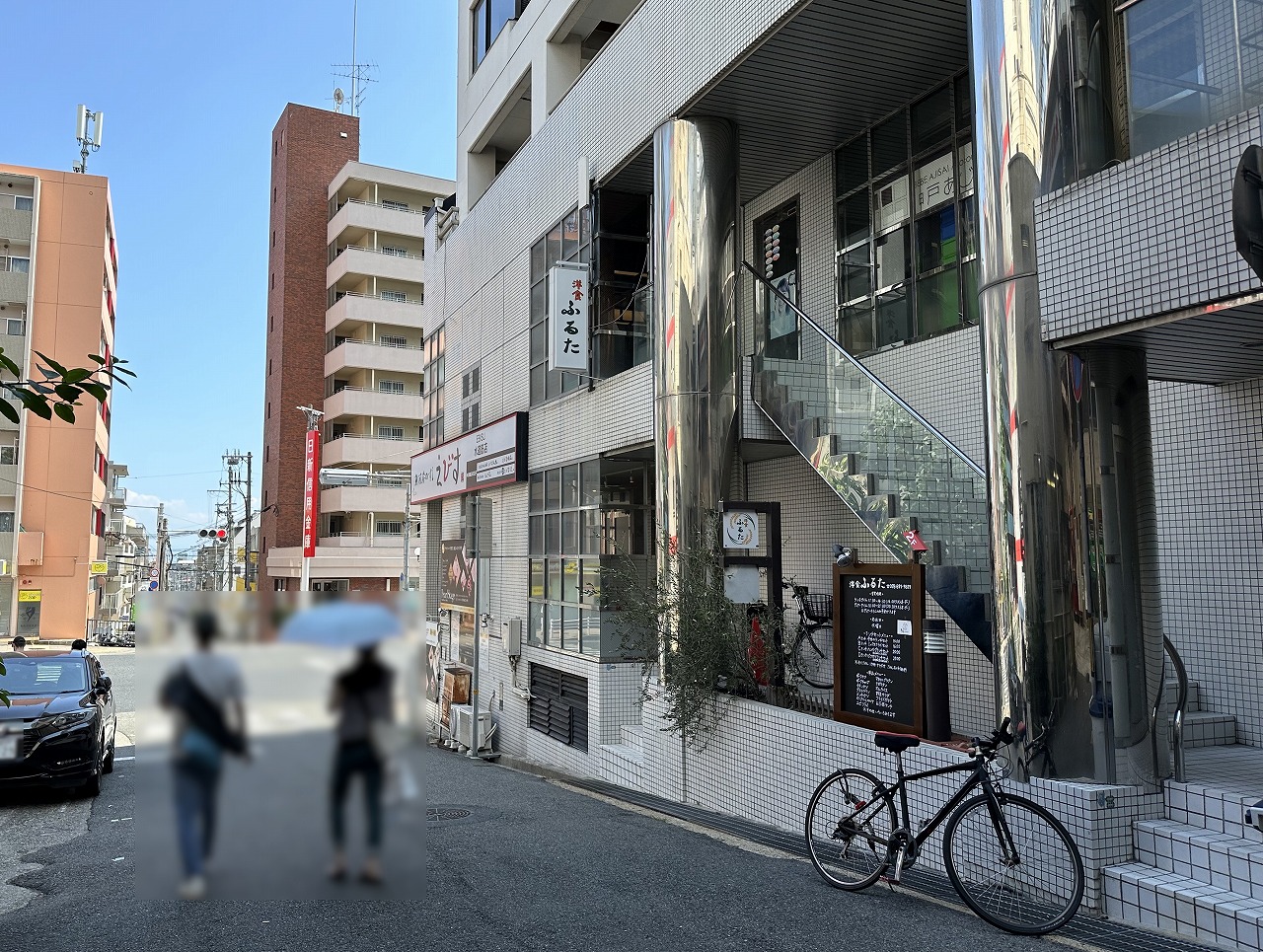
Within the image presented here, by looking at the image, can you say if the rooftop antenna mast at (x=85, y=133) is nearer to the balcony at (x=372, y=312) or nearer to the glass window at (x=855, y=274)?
the balcony at (x=372, y=312)

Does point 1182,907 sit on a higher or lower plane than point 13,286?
lower

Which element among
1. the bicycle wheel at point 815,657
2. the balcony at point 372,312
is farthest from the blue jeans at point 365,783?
the balcony at point 372,312

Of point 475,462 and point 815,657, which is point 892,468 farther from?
point 475,462

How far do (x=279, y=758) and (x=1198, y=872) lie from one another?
6421mm

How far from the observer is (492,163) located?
23.7 meters

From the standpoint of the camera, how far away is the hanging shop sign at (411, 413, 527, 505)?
18.4m

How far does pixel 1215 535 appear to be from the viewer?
314 inches

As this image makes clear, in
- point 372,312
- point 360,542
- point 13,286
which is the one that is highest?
point 13,286

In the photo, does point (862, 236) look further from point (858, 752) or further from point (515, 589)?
point (515, 589)

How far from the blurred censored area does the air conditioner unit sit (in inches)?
743

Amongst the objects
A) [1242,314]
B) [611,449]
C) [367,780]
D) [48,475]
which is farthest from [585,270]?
[48,475]

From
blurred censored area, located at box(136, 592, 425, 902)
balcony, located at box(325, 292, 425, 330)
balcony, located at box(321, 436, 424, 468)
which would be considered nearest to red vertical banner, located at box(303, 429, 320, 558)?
balcony, located at box(321, 436, 424, 468)

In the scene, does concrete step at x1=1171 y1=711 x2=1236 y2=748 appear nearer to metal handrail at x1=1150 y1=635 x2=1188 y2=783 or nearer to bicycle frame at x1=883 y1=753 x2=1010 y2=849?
metal handrail at x1=1150 y1=635 x2=1188 y2=783

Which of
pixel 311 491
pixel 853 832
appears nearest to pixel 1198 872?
pixel 853 832
